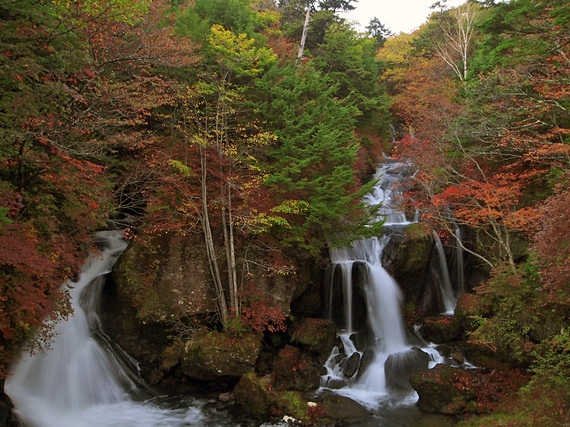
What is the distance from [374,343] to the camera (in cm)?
Result: 1209

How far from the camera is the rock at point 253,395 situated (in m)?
8.91

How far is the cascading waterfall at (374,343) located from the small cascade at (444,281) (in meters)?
1.66

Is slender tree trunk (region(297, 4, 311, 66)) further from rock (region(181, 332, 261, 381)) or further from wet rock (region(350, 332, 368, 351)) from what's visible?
rock (region(181, 332, 261, 381))

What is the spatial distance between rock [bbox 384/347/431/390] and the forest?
185 cm

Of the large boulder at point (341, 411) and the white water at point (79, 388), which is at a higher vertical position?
the white water at point (79, 388)

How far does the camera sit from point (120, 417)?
8750 millimetres

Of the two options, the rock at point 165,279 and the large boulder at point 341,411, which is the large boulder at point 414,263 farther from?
the rock at point 165,279

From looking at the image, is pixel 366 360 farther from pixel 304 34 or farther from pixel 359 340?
pixel 304 34

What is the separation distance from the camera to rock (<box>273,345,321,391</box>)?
32.7 feet

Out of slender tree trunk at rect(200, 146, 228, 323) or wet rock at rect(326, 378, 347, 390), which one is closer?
wet rock at rect(326, 378, 347, 390)

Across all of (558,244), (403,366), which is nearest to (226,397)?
(403,366)

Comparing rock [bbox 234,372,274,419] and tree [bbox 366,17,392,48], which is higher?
tree [bbox 366,17,392,48]

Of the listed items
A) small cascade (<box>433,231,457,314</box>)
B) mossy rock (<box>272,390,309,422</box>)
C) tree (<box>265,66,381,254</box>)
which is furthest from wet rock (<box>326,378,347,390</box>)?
small cascade (<box>433,231,457,314</box>)

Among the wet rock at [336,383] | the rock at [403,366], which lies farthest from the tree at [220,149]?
the rock at [403,366]
